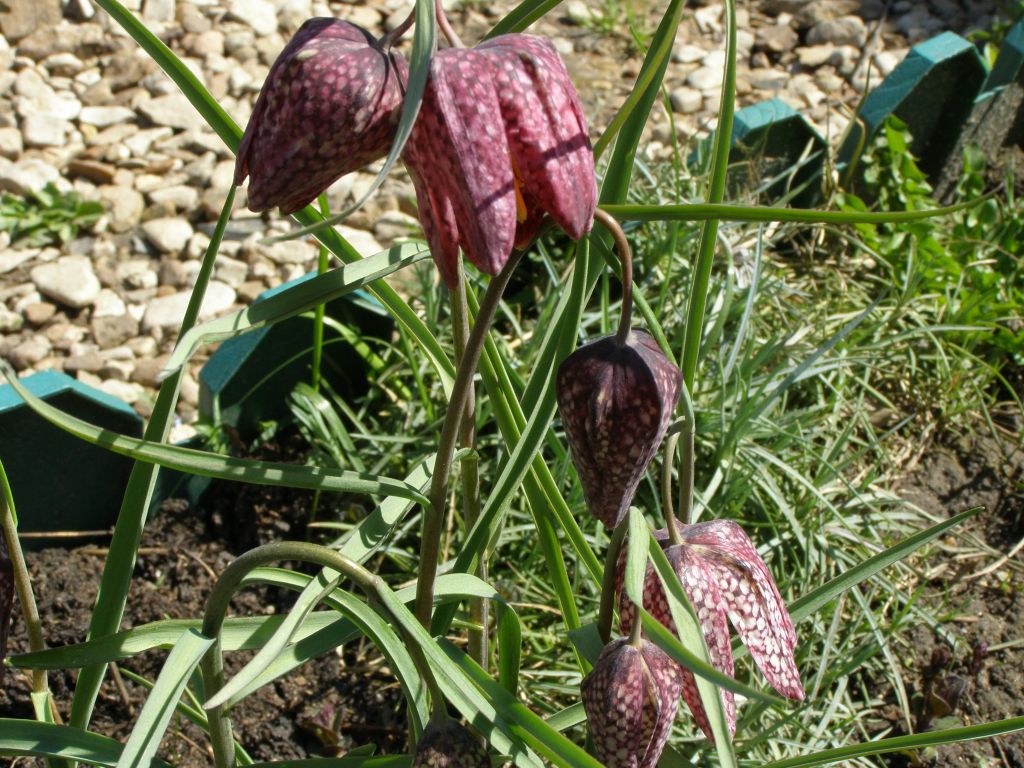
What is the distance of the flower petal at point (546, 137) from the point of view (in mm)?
638

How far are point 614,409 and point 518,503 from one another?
2.94 ft

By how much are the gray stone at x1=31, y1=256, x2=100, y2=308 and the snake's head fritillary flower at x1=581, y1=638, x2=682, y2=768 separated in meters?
1.51

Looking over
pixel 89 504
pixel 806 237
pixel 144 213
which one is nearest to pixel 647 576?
pixel 89 504

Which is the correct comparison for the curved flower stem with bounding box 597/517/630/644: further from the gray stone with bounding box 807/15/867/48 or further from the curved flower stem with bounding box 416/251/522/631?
the gray stone with bounding box 807/15/867/48

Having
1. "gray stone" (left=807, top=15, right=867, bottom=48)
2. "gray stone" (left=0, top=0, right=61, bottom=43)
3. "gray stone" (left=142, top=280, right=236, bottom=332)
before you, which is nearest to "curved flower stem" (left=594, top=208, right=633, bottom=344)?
"gray stone" (left=142, top=280, right=236, bottom=332)

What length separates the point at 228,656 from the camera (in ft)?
4.74

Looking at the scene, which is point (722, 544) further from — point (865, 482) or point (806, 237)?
point (806, 237)

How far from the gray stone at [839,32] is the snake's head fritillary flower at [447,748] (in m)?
2.52

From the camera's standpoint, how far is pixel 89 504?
1543mm

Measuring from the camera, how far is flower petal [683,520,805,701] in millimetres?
855

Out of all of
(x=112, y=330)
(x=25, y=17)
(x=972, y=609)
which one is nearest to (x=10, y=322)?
(x=112, y=330)

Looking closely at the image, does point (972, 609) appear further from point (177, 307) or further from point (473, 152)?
point (177, 307)

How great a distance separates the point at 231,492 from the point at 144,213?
832 millimetres

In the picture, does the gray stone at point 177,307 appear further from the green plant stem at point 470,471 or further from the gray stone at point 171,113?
the green plant stem at point 470,471
